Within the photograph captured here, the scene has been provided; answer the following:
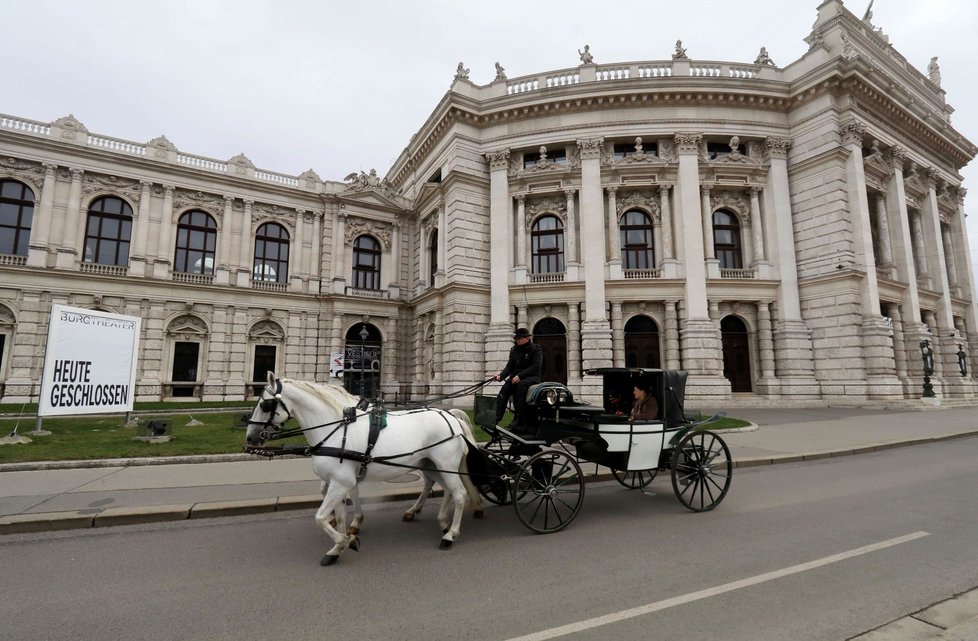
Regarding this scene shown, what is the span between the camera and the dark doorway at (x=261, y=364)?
87.0ft

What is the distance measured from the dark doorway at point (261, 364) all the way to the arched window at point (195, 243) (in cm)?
551

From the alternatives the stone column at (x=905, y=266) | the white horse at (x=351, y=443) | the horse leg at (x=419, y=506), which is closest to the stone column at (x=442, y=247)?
the horse leg at (x=419, y=506)

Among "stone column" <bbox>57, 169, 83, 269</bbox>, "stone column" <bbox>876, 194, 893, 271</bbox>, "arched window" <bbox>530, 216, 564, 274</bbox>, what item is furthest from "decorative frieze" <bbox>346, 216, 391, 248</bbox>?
"stone column" <bbox>876, 194, 893, 271</bbox>

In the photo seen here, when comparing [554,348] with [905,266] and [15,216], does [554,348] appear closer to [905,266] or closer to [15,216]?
[905,266]

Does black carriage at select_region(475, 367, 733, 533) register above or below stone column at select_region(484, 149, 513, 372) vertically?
below

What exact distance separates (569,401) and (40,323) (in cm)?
2809

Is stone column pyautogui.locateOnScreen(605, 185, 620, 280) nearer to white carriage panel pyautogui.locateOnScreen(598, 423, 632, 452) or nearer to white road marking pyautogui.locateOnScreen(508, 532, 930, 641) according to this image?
white carriage panel pyautogui.locateOnScreen(598, 423, 632, 452)

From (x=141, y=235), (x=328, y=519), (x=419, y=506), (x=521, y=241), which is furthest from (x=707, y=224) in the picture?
(x=141, y=235)

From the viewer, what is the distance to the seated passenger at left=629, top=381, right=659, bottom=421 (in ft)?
22.0

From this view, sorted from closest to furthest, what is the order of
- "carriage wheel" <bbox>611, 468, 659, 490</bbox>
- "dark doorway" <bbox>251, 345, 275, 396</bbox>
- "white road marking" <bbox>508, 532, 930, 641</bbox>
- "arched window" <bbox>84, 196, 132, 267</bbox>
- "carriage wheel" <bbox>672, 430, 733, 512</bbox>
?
"white road marking" <bbox>508, 532, 930, 641</bbox> → "carriage wheel" <bbox>672, 430, 733, 512</bbox> → "carriage wheel" <bbox>611, 468, 659, 490</bbox> → "arched window" <bbox>84, 196, 132, 267</bbox> → "dark doorway" <bbox>251, 345, 275, 396</bbox>

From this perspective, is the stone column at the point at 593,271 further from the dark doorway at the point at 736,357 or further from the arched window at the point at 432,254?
the arched window at the point at 432,254

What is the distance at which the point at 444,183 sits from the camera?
2647 centimetres

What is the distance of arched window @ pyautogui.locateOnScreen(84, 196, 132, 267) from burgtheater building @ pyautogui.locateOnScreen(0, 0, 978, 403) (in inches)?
4.3

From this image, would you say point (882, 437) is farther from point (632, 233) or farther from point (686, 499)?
point (632, 233)
